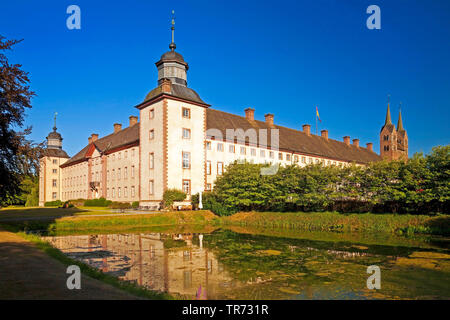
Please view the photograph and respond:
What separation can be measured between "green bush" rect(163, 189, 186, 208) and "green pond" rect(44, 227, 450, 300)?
12409mm

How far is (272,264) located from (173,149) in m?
23.6

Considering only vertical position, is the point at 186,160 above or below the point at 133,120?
below

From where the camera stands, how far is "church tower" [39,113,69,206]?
213ft

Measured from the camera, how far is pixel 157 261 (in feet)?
40.4

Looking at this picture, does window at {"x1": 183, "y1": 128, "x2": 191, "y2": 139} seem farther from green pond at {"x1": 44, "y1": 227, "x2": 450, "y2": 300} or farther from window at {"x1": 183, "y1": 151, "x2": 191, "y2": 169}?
green pond at {"x1": 44, "y1": 227, "x2": 450, "y2": 300}

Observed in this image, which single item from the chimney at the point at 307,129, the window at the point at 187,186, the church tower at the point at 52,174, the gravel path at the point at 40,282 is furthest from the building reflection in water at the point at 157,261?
the church tower at the point at 52,174

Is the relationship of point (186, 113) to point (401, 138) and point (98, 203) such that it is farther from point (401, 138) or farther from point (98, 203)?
point (401, 138)

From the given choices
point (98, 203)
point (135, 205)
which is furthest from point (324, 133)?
point (98, 203)

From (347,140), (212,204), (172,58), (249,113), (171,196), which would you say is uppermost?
(172,58)

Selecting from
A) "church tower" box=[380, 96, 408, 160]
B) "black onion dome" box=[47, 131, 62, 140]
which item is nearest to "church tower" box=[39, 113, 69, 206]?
"black onion dome" box=[47, 131, 62, 140]

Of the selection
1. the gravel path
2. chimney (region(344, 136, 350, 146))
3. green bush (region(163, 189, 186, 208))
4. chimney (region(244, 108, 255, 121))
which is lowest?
the gravel path

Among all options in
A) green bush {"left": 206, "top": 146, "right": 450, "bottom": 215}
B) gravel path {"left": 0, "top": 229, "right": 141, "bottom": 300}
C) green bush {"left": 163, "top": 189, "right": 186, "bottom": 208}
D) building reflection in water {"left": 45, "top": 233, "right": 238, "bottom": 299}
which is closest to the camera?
gravel path {"left": 0, "top": 229, "right": 141, "bottom": 300}
